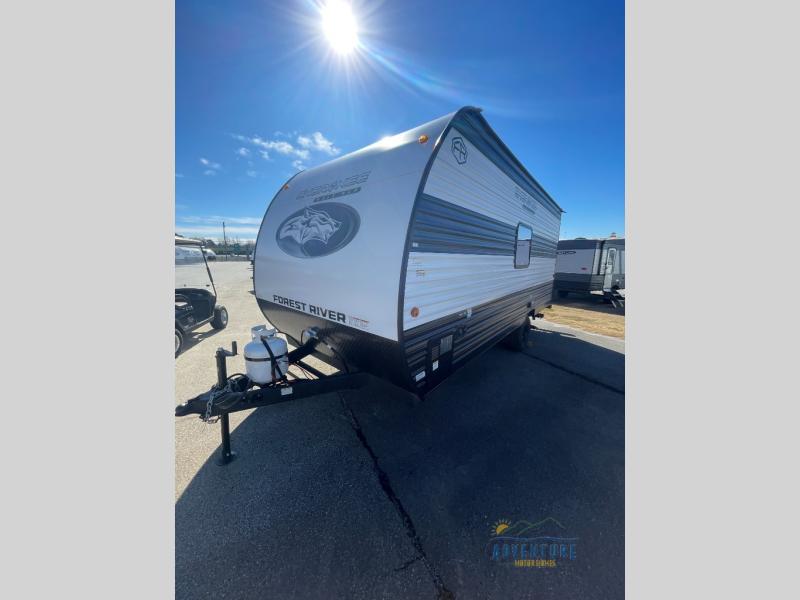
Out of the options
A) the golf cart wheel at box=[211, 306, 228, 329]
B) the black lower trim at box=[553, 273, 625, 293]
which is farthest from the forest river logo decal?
the black lower trim at box=[553, 273, 625, 293]

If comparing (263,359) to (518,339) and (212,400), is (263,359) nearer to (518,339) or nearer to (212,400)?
(212,400)

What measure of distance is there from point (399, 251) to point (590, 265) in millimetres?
14413

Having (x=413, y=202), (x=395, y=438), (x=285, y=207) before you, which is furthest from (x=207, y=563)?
(x=285, y=207)

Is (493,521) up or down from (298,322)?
down

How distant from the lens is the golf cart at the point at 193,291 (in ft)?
20.6

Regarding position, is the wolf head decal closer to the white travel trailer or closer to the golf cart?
the white travel trailer

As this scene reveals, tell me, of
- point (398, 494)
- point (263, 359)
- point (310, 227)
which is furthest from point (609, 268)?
point (263, 359)

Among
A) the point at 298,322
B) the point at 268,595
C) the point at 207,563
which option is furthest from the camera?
the point at 298,322

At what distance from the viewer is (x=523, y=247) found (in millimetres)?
5230

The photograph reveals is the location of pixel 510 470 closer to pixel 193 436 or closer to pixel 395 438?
pixel 395 438

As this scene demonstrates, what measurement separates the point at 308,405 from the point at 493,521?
8.68 feet

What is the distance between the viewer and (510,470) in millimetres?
2877

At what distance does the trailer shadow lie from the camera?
75.2 inches

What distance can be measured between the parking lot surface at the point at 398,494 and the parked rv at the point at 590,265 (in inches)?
436
